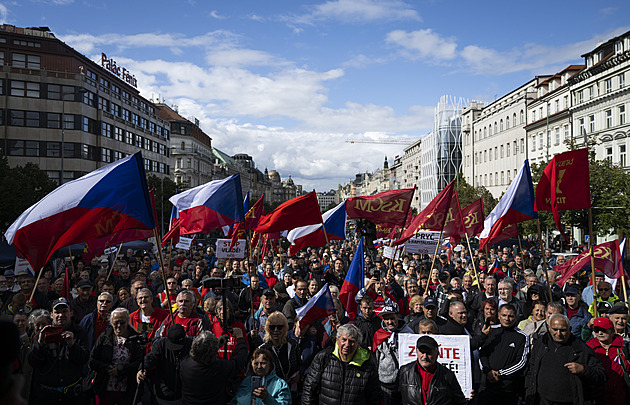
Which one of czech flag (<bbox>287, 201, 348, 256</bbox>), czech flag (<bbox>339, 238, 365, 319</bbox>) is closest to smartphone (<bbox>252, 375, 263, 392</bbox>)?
czech flag (<bbox>339, 238, 365, 319</bbox>)

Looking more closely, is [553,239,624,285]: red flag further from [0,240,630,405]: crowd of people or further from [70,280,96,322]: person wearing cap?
[70,280,96,322]: person wearing cap

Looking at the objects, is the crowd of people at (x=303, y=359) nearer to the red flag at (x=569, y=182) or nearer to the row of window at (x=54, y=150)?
the red flag at (x=569, y=182)

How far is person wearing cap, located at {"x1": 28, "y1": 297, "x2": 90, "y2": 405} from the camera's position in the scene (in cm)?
514

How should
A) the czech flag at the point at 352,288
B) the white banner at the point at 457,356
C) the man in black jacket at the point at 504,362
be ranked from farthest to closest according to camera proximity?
the czech flag at the point at 352,288 → the man in black jacket at the point at 504,362 → the white banner at the point at 457,356

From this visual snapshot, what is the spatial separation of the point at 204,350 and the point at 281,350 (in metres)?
1.16

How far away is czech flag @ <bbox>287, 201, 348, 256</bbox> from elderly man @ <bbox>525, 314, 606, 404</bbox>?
7.52m

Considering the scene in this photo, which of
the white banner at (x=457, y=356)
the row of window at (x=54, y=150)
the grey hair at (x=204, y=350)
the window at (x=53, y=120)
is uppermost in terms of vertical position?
the window at (x=53, y=120)

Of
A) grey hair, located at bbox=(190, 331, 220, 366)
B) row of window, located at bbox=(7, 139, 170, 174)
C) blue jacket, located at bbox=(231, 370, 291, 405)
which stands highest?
row of window, located at bbox=(7, 139, 170, 174)

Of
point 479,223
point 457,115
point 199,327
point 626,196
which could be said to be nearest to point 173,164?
point 457,115

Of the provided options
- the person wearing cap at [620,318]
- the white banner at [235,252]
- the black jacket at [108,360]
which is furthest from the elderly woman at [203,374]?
the white banner at [235,252]

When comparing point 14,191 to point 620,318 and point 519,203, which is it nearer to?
point 519,203

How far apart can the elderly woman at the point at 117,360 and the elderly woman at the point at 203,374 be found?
3.76 ft

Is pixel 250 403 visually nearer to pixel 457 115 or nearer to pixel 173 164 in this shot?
pixel 173 164

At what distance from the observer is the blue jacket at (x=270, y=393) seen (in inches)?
188
